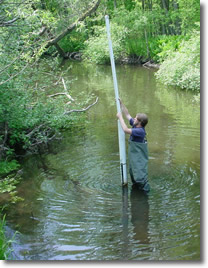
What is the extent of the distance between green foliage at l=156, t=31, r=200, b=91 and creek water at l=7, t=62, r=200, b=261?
461 centimetres

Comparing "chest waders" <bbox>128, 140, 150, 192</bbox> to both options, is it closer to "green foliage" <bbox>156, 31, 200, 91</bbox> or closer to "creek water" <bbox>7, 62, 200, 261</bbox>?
"creek water" <bbox>7, 62, 200, 261</bbox>

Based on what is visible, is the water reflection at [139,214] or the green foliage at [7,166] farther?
the green foliage at [7,166]

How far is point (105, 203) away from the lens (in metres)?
6.46

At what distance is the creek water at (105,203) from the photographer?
5.00 m

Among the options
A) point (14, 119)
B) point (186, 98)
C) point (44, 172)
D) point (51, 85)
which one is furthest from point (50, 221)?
point (186, 98)

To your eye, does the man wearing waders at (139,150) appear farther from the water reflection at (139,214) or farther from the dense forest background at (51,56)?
the dense forest background at (51,56)

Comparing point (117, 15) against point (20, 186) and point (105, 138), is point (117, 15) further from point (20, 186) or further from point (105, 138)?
point (20, 186)

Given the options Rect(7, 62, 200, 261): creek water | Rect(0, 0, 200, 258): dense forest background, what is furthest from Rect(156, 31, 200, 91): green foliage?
Rect(7, 62, 200, 261): creek water

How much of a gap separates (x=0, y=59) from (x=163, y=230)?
17.4ft

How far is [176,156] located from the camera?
8.84 metres

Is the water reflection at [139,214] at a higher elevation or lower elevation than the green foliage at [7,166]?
lower

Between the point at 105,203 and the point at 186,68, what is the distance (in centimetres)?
1163

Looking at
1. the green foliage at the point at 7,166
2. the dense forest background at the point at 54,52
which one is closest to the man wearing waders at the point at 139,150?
the dense forest background at the point at 54,52

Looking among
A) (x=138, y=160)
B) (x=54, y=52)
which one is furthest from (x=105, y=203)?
(x=54, y=52)
